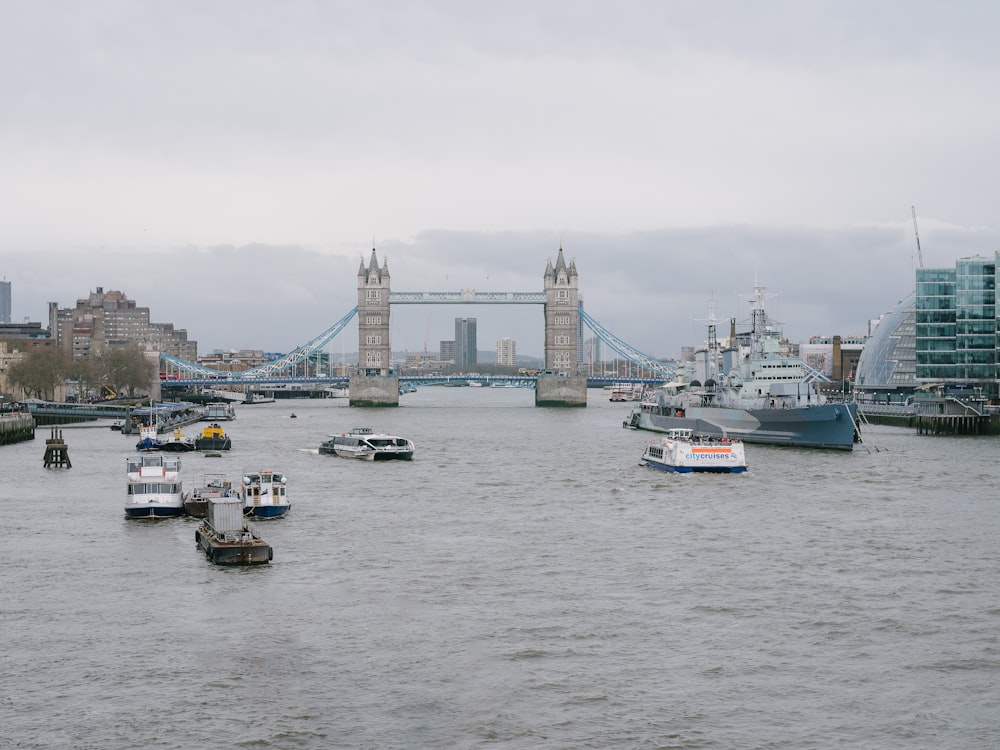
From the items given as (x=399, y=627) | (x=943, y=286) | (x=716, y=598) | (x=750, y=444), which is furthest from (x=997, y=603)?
(x=943, y=286)

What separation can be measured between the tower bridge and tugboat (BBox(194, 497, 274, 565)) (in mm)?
127136

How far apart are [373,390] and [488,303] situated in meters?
23.8

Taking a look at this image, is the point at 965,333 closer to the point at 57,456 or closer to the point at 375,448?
the point at 375,448

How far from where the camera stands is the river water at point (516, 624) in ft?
65.4

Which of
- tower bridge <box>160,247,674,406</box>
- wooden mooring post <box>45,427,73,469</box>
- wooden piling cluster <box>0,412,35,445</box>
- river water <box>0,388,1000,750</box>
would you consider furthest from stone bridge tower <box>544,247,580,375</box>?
river water <box>0,388,1000,750</box>

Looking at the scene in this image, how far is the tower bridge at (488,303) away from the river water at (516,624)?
114 metres

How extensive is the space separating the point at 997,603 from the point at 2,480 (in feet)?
136

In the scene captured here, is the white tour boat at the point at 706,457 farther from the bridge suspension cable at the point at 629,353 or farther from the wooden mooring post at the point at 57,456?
the bridge suspension cable at the point at 629,353

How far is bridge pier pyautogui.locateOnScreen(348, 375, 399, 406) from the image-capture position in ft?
529

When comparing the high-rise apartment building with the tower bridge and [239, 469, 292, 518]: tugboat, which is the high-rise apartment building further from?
[239, 469, 292, 518]: tugboat

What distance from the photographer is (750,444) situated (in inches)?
3061

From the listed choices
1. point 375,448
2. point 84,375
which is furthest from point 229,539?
point 84,375

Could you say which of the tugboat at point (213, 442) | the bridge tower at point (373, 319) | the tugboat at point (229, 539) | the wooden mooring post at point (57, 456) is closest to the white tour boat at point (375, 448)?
the tugboat at point (213, 442)

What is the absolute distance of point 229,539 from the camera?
1294 inches
